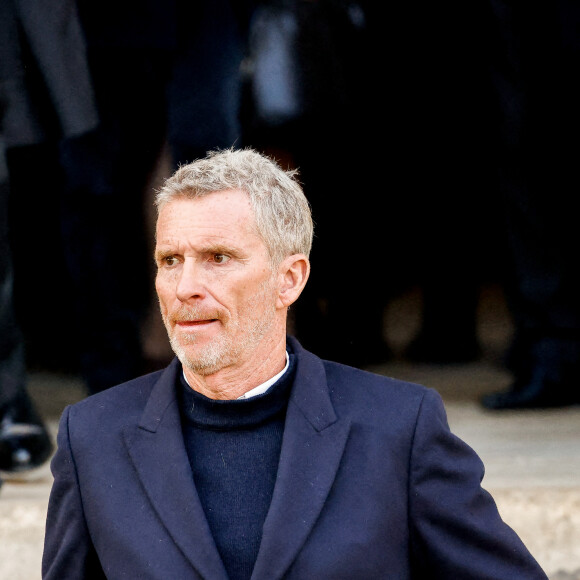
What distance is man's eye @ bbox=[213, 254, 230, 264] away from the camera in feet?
6.21

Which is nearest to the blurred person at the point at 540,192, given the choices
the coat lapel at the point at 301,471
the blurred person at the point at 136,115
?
the blurred person at the point at 136,115

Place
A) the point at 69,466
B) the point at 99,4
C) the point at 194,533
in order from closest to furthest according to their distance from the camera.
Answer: the point at 194,533, the point at 69,466, the point at 99,4

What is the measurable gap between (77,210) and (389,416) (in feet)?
6.03

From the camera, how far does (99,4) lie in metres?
3.21

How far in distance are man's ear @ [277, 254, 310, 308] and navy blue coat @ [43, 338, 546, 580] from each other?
0.60 ft

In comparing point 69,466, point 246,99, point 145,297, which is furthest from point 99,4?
point 69,466

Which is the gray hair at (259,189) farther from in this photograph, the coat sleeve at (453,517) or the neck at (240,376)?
the coat sleeve at (453,517)

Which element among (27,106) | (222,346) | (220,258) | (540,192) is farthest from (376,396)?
(27,106)

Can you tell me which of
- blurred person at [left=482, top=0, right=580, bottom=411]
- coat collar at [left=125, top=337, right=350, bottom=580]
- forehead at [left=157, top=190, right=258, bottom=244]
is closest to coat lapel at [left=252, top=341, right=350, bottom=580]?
coat collar at [left=125, top=337, right=350, bottom=580]

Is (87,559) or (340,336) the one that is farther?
(340,336)

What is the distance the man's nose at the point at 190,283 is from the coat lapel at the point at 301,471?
31 centimetres

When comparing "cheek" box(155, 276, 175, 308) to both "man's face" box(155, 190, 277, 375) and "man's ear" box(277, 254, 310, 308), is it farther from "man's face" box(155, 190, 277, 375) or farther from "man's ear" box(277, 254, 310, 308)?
"man's ear" box(277, 254, 310, 308)

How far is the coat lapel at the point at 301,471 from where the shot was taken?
175cm

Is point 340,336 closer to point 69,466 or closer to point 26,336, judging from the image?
point 26,336
